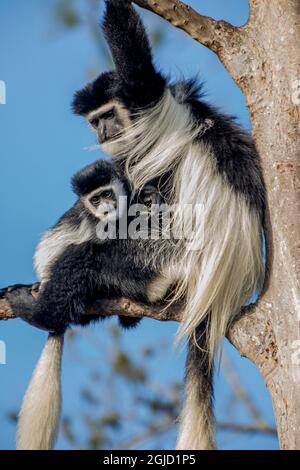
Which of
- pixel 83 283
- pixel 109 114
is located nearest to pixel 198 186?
pixel 83 283

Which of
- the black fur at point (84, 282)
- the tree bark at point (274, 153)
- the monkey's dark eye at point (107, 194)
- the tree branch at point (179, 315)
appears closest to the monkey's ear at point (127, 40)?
the tree bark at point (274, 153)

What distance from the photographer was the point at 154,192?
3221 millimetres

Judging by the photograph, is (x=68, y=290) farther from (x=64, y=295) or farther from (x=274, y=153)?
(x=274, y=153)

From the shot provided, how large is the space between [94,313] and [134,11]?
128 centimetres

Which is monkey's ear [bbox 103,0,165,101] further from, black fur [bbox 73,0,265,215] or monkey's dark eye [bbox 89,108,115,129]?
monkey's dark eye [bbox 89,108,115,129]

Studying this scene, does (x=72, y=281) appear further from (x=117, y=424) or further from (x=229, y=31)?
(x=117, y=424)

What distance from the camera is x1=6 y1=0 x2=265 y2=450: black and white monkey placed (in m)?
3.01

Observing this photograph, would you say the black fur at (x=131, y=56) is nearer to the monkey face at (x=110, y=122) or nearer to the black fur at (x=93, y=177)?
the monkey face at (x=110, y=122)

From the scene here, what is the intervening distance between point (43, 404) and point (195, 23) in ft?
5.36

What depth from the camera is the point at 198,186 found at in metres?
3.11

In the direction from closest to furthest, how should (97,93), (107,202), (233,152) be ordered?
(233,152), (107,202), (97,93)

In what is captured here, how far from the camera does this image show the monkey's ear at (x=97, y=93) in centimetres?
364

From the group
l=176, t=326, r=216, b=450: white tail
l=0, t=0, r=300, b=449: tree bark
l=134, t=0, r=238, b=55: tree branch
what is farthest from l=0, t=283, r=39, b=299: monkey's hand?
l=134, t=0, r=238, b=55: tree branch
